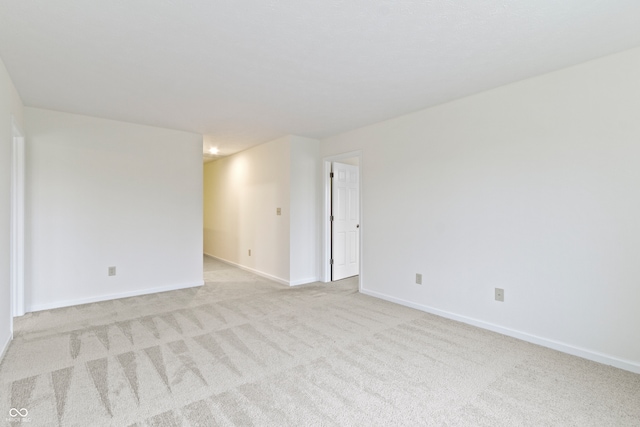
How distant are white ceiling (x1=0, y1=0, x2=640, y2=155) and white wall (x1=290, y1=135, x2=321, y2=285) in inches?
58.6

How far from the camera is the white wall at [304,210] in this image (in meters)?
4.88

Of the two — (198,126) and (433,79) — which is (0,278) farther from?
(433,79)

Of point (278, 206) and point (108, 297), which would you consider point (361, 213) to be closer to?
point (278, 206)

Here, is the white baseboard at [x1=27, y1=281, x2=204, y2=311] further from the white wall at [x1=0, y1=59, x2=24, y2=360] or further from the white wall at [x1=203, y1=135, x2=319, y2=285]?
the white wall at [x1=203, y1=135, x2=319, y2=285]

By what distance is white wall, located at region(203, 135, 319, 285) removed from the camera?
4890 mm

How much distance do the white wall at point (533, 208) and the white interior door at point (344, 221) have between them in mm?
1306

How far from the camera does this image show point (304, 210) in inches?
198

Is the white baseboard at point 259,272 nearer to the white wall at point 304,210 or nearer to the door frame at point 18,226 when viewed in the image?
the white wall at point 304,210

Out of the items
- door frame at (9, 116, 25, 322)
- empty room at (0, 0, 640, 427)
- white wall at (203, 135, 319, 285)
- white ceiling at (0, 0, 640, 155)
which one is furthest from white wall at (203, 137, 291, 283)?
door frame at (9, 116, 25, 322)

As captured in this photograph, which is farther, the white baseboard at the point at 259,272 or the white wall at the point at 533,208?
the white baseboard at the point at 259,272

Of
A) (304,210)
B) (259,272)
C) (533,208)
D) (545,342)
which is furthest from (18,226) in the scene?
(545,342)

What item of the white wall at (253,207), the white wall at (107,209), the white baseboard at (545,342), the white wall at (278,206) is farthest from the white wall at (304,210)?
the white baseboard at (545,342)

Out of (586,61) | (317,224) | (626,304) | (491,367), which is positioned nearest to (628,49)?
(586,61)

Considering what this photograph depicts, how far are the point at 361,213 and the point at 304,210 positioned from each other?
1.02 metres
